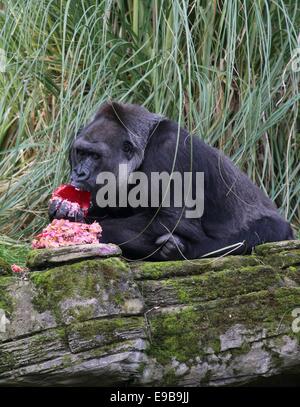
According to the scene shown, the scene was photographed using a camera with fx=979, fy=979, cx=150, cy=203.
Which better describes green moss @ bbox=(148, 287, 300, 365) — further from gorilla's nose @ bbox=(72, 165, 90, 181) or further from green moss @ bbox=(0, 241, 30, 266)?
green moss @ bbox=(0, 241, 30, 266)

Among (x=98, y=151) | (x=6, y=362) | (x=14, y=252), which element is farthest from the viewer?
(x=14, y=252)

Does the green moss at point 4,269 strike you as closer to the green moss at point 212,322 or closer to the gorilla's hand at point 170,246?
the green moss at point 212,322

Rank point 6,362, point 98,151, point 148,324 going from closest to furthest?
point 6,362
point 148,324
point 98,151

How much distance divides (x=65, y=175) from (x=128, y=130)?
0.89m

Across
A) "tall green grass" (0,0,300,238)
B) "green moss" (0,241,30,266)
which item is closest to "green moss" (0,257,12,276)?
"green moss" (0,241,30,266)

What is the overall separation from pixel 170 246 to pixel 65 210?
1.59 ft

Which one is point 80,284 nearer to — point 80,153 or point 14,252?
point 80,153

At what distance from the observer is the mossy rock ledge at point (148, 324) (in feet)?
10.7

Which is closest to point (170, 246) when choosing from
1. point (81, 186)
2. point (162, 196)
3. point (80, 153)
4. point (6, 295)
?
point (162, 196)

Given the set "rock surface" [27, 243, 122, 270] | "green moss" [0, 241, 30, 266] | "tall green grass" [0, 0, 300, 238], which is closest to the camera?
"rock surface" [27, 243, 122, 270]

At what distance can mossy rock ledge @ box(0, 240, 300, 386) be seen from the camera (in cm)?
327

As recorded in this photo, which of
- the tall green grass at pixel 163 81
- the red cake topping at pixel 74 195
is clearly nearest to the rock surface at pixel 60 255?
the red cake topping at pixel 74 195

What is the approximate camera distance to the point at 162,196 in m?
4.22

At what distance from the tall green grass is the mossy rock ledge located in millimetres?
1546
